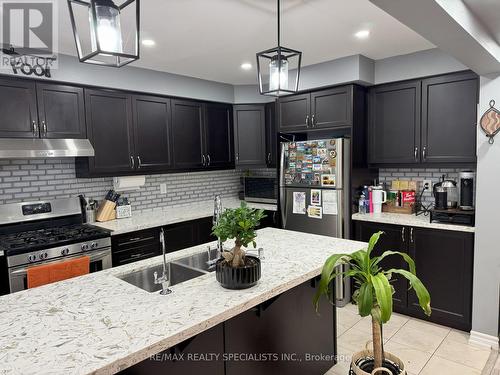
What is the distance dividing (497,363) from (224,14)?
126 inches

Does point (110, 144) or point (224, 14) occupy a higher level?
point (224, 14)

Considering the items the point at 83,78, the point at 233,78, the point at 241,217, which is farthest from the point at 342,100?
the point at 83,78

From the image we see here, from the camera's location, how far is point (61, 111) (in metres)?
3.15

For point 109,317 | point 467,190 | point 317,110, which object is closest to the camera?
point 109,317

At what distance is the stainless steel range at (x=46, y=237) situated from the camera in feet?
8.68

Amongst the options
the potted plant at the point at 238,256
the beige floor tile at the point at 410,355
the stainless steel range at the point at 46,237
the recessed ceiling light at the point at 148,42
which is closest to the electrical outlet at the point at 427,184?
the beige floor tile at the point at 410,355

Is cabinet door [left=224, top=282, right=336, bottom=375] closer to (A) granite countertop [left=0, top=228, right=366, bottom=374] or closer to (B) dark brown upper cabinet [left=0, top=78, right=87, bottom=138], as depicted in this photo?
(A) granite countertop [left=0, top=228, right=366, bottom=374]

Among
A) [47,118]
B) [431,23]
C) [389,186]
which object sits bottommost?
[389,186]

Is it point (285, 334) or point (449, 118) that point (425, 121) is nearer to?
point (449, 118)

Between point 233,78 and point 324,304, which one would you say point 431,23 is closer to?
point 324,304

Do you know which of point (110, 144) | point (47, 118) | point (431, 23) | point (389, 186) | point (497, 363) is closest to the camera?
point (431, 23)

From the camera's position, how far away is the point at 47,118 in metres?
3.06

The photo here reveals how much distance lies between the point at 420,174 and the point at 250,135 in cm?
212

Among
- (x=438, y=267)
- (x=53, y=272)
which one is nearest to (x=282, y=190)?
(x=438, y=267)
